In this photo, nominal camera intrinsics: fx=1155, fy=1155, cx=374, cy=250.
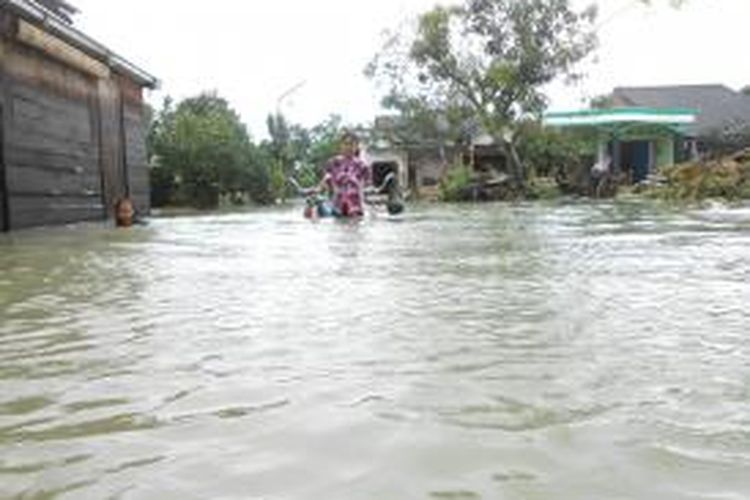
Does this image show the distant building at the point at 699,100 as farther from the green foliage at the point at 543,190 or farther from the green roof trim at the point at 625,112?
the green foliage at the point at 543,190

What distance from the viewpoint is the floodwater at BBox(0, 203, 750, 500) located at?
105 inches

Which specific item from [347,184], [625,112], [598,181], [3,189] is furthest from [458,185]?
[3,189]

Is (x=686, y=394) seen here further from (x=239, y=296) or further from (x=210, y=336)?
(x=239, y=296)

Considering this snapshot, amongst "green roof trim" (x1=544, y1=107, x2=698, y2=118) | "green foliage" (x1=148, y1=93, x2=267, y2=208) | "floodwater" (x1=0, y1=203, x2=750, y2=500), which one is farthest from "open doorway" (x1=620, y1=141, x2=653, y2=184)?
"floodwater" (x1=0, y1=203, x2=750, y2=500)

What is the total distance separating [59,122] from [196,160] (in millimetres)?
16160

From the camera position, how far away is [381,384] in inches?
145

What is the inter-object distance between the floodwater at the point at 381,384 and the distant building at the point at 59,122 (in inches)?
294

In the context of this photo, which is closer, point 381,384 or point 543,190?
point 381,384

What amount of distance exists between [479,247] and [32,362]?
648 cm

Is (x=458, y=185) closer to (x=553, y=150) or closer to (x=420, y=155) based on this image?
(x=553, y=150)

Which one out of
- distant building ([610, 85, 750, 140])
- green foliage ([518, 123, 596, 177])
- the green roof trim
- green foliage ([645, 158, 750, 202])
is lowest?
green foliage ([645, 158, 750, 202])

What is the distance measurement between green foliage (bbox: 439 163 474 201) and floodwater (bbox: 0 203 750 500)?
30777 millimetres

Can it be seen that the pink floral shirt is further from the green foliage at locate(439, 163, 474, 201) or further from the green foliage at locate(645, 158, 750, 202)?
the green foliage at locate(439, 163, 474, 201)

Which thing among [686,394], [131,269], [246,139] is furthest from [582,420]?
[246,139]
